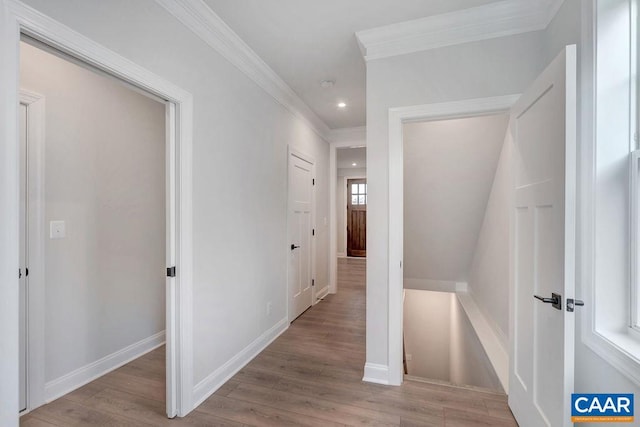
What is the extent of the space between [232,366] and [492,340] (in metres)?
2.60

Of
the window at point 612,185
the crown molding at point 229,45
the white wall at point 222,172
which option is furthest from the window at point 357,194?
the window at point 612,185

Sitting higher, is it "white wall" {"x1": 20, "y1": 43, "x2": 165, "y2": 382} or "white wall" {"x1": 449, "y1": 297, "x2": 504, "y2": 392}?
"white wall" {"x1": 20, "y1": 43, "x2": 165, "y2": 382}

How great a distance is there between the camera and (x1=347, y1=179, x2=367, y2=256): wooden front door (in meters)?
8.78

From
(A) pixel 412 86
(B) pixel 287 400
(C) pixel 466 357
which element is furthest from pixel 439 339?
(A) pixel 412 86

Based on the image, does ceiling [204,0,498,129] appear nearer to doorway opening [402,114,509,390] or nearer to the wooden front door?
doorway opening [402,114,509,390]

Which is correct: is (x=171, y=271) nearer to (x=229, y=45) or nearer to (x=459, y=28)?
(x=229, y=45)

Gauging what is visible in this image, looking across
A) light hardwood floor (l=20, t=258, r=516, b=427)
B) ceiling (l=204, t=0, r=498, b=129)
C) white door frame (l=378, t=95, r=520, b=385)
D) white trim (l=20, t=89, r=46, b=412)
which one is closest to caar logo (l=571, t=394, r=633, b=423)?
light hardwood floor (l=20, t=258, r=516, b=427)

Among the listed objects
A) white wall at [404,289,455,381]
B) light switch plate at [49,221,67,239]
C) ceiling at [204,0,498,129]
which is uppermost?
ceiling at [204,0,498,129]

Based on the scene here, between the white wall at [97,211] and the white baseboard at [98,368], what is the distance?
0.04 metres

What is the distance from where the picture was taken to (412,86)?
2.21 m

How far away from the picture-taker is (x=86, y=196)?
89.4 inches

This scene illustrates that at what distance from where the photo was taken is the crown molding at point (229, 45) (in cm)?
186

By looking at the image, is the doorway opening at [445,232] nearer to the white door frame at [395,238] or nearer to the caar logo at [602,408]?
the white door frame at [395,238]

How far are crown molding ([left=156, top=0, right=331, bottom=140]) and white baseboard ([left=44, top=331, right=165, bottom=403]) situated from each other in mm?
2603
